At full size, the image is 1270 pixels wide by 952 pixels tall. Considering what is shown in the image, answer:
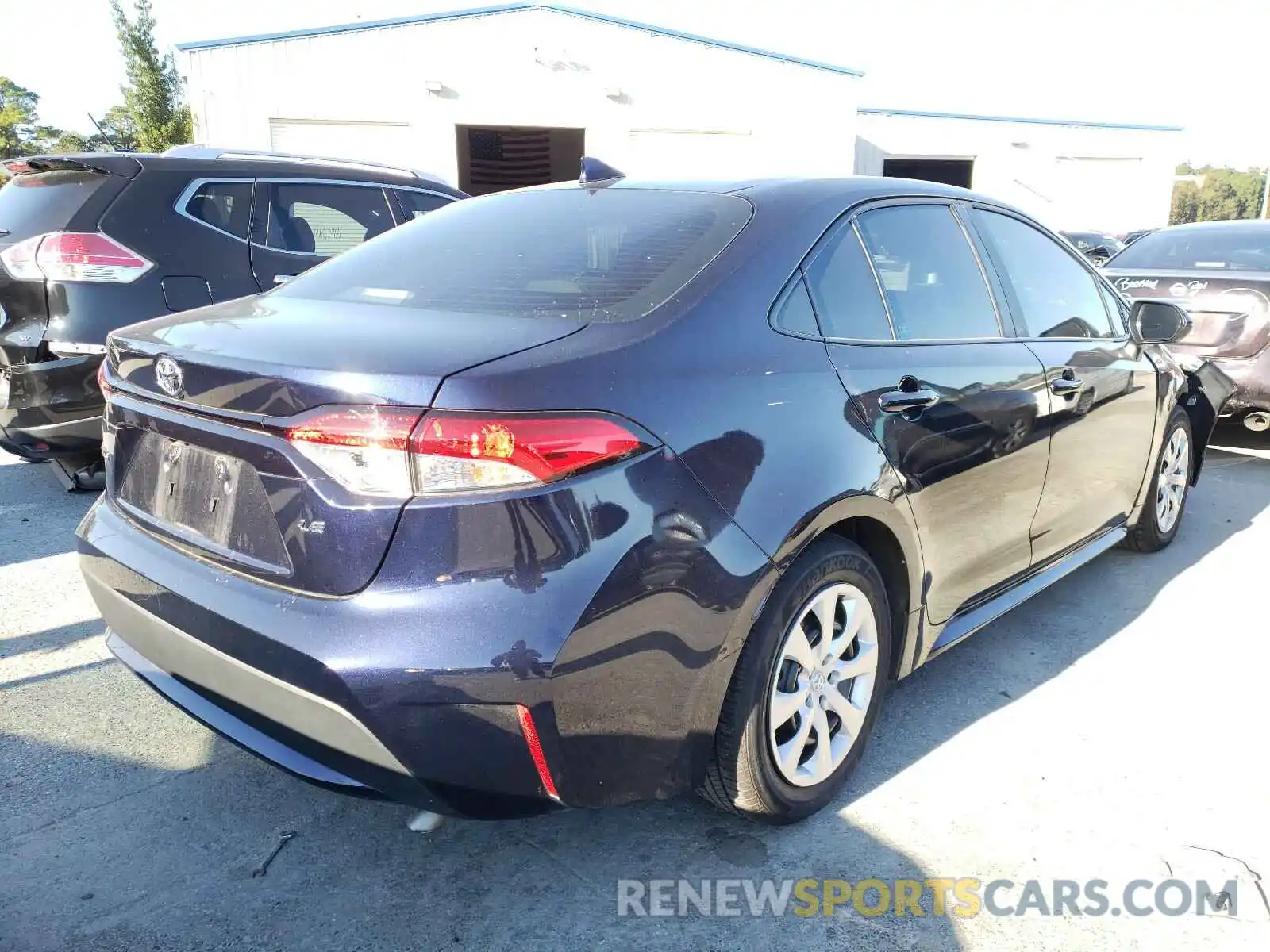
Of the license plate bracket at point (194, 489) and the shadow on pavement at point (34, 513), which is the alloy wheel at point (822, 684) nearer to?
the license plate bracket at point (194, 489)

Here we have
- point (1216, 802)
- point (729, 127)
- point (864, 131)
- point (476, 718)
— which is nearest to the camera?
point (476, 718)

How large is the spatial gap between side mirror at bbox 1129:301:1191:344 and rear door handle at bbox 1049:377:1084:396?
2.88 feet

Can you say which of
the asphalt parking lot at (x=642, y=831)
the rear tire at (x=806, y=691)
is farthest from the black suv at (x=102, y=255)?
the rear tire at (x=806, y=691)

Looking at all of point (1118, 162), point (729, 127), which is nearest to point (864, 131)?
point (729, 127)

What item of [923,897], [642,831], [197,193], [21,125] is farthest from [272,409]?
[21,125]

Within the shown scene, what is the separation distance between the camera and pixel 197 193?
4.77 metres

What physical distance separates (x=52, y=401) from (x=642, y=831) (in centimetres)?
347

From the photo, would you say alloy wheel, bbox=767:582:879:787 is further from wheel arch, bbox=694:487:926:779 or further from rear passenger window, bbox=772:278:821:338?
rear passenger window, bbox=772:278:821:338

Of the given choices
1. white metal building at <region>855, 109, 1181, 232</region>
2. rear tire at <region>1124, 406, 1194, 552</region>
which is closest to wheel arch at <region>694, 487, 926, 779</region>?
rear tire at <region>1124, 406, 1194, 552</region>

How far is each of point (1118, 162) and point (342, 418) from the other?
3657 cm

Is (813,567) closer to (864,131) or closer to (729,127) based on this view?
(729,127)

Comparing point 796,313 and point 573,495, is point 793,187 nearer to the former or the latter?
point 796,313

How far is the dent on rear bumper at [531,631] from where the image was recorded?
69.9 inches

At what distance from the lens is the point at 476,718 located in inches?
71.2
